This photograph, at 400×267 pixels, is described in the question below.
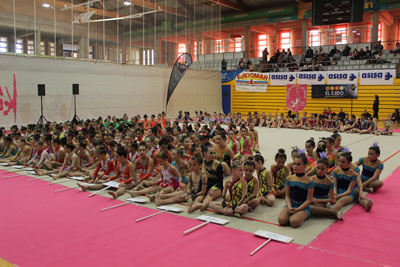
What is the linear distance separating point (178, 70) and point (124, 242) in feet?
68.0

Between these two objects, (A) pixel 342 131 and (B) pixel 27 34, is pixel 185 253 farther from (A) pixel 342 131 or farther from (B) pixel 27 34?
(B) pixel 27 34

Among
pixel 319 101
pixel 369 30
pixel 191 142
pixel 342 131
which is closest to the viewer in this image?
pixel 191 142

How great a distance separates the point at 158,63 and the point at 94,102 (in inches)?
250

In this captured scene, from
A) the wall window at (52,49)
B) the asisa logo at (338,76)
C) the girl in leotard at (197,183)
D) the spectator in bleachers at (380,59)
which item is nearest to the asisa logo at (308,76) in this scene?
the asisa logo at (338,76)

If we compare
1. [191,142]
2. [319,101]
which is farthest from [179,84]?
[191,142]

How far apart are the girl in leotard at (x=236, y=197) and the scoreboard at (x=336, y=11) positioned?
69.5ft

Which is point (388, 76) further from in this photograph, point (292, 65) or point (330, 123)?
point (292, 65)

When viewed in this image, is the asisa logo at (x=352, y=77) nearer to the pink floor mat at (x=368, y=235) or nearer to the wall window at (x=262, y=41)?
the wall window at (x=262, y=41)

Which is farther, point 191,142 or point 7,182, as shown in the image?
point 191,142

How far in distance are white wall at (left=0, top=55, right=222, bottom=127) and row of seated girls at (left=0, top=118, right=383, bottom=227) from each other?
930 cm

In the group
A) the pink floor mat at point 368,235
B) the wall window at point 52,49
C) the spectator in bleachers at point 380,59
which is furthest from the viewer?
the spectator in bleachers at point 380,59

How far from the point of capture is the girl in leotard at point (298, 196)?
17.2ft

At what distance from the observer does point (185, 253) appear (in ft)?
14.4

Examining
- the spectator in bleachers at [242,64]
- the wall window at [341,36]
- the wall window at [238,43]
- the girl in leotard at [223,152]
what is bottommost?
the girl in leotard at [223,152]
